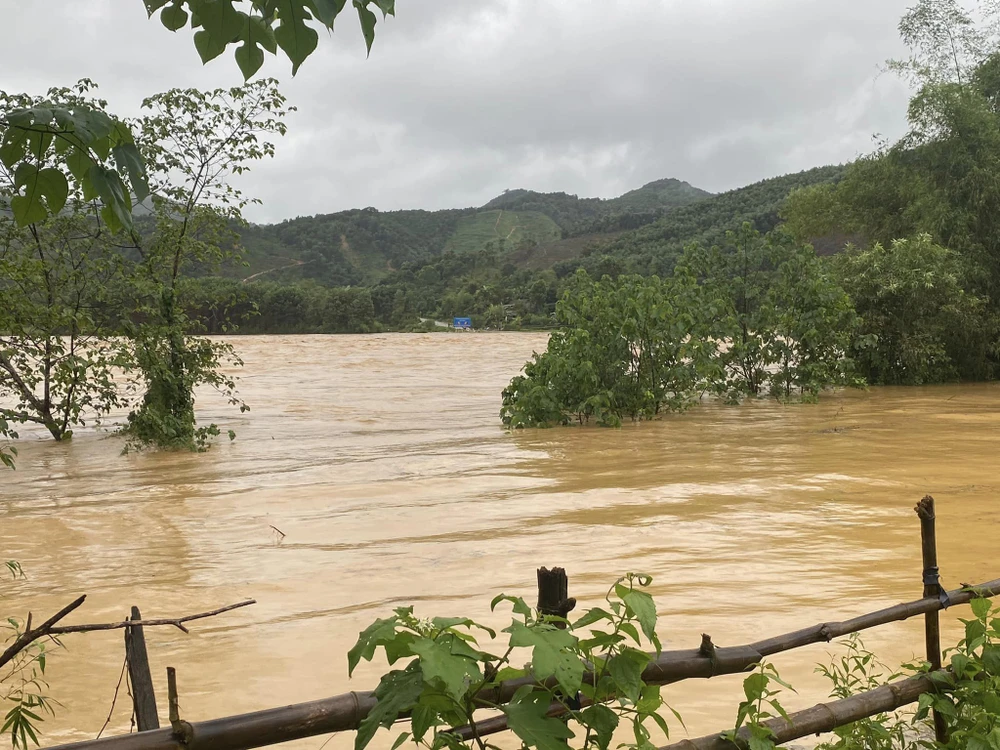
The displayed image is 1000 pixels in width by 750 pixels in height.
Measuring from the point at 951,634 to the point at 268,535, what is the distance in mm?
4558

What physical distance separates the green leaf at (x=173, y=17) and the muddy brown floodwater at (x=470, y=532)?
2.59 m

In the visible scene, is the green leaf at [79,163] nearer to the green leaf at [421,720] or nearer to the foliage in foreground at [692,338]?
the green leaf at [421,720]

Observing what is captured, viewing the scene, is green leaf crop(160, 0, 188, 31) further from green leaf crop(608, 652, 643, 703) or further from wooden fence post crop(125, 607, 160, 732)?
green leaf crop(608, 652, 643, 703)

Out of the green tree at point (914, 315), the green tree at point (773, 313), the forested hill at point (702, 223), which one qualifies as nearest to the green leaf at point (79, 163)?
the green tree at point (773, 313)

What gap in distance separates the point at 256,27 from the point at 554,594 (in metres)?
1.35

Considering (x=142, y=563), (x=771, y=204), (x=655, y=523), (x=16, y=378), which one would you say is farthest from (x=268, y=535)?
(x=771, y=204)

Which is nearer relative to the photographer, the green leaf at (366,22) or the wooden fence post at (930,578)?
the green leaf at (366,22)

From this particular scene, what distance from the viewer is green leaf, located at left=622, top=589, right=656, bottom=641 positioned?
1.92 meters

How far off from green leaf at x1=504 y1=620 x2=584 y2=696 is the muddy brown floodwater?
→ 1.82 metres

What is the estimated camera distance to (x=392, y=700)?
1.82m

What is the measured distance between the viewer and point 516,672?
2.06 m

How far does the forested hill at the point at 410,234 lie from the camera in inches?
2766

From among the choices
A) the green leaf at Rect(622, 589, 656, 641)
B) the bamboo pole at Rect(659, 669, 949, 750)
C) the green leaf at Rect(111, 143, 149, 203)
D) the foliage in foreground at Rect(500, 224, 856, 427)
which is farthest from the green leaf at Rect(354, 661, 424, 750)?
the foliage in foreground at Rect(500, 224, 856, 427)

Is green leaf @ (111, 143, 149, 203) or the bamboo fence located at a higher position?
green leaf @ (111, 143, 149, 203)
